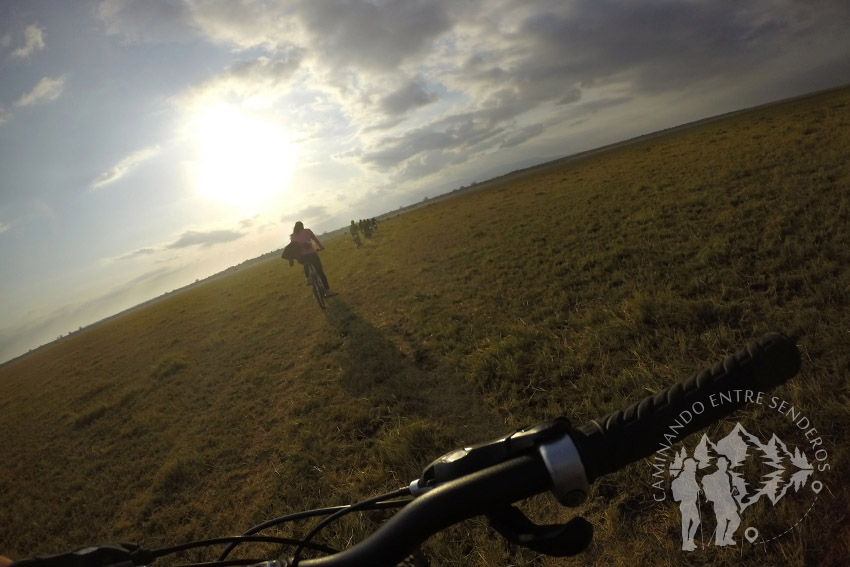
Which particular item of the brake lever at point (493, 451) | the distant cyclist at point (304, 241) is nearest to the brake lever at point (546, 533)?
the brake lever at point (493, 451)

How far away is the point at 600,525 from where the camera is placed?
285 centimetres

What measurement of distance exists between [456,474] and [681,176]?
18728mm

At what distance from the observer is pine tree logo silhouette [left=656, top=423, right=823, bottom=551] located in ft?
8.34

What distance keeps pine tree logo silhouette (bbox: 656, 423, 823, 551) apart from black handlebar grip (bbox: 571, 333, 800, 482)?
6.88ft

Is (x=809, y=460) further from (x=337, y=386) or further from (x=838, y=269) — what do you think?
(x=337, y=386)

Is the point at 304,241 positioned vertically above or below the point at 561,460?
above

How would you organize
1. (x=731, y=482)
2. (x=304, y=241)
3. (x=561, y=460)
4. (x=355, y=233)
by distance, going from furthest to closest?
(x=355, y=233), (x=304, y=241), (x=731, y=482), (x=561, y=460)

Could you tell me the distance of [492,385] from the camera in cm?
528

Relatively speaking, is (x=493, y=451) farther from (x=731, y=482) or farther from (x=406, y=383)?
(x=406, y=383)

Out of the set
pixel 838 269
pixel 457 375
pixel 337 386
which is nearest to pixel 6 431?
pixel 337 386

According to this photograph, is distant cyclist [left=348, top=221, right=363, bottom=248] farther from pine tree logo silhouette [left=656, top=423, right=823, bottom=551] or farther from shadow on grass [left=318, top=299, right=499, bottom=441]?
pine tree logo silhouette [left=656, top=423, right=823, bottom=551]

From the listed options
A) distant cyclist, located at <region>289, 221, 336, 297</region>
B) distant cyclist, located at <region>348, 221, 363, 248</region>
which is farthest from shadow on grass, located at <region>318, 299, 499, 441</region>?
distant cyclist, located at <region>348, 221, 363, 248</region>

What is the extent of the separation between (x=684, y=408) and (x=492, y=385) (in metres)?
4.47

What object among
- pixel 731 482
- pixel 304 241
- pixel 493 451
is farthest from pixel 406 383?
pixel 304 241
